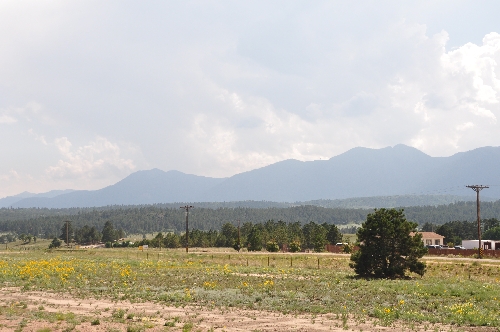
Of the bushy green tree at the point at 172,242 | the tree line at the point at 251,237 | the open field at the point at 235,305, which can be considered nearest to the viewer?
the open field at the point at 235,305

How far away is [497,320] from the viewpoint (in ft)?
68.7

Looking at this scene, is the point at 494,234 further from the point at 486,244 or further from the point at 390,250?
the point at 390,250

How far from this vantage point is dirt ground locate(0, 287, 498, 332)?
1969cm

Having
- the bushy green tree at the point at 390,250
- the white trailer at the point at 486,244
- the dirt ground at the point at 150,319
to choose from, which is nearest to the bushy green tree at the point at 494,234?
the white trailer at the point at 486,244

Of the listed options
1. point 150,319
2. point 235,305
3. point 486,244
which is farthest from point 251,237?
point 150,319

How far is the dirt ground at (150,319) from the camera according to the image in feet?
64.6

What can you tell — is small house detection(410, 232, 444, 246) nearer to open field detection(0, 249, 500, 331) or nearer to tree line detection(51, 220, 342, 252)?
tree line detection(51, 220, 342, 252)

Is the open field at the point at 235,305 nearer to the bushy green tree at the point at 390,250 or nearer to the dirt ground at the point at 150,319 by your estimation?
the dirt ground at the point at 150,319

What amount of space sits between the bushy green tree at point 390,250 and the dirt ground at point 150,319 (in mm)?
21062

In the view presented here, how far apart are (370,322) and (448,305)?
671 centimetres

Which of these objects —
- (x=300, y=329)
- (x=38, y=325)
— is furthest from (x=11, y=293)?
(x=300, y=329)

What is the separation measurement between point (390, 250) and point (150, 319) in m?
26.8

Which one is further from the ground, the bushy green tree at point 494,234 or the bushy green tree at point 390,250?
the bushy green tree at point 390,250

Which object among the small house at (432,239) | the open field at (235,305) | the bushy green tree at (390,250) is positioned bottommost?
the small house at (432,239)
